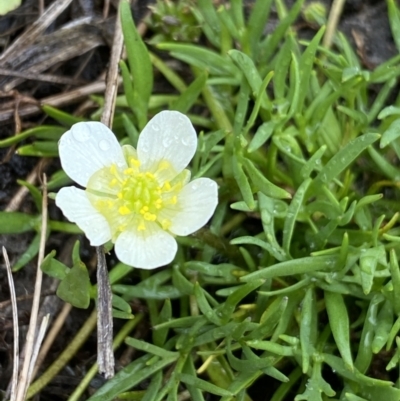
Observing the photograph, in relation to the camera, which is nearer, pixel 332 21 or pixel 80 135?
pixel 80 135

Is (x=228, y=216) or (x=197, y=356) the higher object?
(x=228, y=216)

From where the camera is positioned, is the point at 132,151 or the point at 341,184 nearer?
the point at 132,151

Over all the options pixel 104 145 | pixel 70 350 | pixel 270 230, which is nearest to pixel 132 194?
pixel 104 145

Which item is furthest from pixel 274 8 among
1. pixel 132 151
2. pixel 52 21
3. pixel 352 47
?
pixel 132 151

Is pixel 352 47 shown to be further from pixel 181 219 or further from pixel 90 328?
pixel 90 328

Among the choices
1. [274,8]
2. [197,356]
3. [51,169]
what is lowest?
[197,356]

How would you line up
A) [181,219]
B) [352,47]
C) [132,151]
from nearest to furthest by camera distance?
[181,219], [132,151], [352,47]

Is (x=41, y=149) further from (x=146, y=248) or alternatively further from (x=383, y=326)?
(x=383, y=326)
